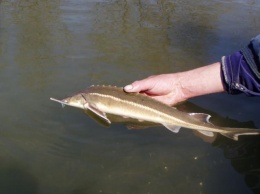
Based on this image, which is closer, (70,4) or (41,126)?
(41,126)

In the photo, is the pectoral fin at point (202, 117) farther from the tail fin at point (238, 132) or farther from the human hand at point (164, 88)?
the human hand at point (164, 88)

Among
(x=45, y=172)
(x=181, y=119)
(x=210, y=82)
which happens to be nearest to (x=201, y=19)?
(x=210, y=82)

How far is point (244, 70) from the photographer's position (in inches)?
113

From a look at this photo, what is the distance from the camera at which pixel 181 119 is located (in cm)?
293

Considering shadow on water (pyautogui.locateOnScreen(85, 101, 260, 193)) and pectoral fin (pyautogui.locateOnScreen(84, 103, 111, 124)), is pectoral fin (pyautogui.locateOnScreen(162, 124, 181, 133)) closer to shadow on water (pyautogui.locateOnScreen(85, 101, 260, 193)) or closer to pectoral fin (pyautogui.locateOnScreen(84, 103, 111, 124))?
shadow on water (pyautogui.locateOnScreen(85, 101, 260, 193))

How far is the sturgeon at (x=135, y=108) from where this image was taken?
9.63 feet

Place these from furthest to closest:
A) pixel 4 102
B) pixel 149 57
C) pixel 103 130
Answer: pixel 149 57 < pixel 4 102 < pixel 103 130

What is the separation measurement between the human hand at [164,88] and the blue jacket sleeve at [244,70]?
50cm

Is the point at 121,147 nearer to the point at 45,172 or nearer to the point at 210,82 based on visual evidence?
the point at 45,172

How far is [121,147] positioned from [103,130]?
0.28 meters

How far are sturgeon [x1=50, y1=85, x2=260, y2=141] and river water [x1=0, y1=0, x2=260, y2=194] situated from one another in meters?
0.12

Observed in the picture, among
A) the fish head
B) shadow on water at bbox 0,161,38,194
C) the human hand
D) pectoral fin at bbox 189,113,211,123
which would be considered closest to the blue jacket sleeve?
pectoral fin at bbox 189,113,211,123

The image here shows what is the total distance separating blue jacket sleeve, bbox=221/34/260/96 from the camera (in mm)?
2832

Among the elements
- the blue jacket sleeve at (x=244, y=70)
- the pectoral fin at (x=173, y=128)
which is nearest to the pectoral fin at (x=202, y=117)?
the pectoral fin at (x=173, y=128)
